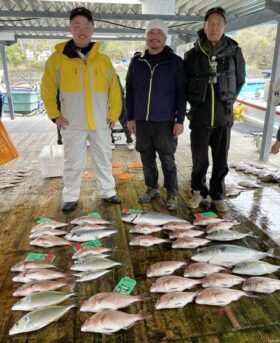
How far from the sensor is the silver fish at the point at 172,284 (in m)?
1.94

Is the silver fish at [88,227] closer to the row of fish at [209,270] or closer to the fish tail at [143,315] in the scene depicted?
the row of fish at [209,270]

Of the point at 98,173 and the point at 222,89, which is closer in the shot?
the point at 222,89

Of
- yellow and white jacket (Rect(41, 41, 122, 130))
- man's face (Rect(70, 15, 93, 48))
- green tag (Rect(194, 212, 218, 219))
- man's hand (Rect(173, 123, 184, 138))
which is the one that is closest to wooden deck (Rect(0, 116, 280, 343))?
green tag (Rect(194, 212, 218, 219))

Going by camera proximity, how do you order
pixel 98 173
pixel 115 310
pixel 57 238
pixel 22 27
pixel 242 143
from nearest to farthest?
pixel 115 310, pixel 57 238, pixel 98 173, pixel 242 143, pixel 22 27

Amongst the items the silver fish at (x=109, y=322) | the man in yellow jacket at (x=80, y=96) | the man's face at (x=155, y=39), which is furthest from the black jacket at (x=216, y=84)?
the silver fish at (x=109, y=322)

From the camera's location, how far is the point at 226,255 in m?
2.24

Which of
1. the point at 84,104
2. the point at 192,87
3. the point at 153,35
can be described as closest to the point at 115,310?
the point at 84,104

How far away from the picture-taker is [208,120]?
9.78 ft

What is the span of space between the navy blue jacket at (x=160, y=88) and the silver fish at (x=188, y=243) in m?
1.25

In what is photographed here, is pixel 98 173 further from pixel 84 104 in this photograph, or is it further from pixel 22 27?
pixel 22 27

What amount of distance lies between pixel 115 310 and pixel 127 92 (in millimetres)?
2285

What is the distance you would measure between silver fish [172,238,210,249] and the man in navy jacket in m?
0.81

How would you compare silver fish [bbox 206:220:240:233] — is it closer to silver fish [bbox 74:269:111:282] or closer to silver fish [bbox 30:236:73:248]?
silver fish [bbox 74:269:111:282]

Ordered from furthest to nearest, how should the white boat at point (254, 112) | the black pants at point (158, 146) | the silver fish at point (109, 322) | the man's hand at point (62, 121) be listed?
1. the white boat at point (254, 112)
2. the black pants at point (158, 146)
3. the man's hand at point (62, 121)
4. the silver fish at point (109, 322)
